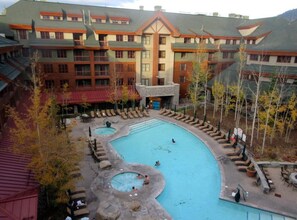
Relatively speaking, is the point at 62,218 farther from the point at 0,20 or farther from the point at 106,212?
the point at 0,20

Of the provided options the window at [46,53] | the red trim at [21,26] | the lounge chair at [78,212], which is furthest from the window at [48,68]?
the lounge chair at [78,212]

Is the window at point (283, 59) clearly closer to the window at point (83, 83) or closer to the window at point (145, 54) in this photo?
the window at point (145, 54)

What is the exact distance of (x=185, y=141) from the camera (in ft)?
104

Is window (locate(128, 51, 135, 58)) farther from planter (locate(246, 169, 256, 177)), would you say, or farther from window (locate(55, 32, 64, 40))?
planter (locate(246, 169, 256, 177))

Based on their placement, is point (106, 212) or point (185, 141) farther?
point (185, 141)

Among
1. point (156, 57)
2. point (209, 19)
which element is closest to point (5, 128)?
point (156, 57)

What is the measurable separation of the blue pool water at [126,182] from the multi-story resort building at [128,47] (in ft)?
66.7

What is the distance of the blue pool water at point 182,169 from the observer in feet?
60.3

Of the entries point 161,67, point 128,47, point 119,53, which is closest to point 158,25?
point 128,47

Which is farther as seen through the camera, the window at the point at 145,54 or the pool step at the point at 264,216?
the window at the point at 145,54

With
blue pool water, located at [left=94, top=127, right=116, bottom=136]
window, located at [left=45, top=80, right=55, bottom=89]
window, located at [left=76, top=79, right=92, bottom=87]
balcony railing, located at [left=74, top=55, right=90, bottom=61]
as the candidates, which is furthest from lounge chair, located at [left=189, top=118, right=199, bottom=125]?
window, located at [left=45, top=80, right=55, bottom=89]

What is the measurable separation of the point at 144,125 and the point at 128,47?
1656 centimetres

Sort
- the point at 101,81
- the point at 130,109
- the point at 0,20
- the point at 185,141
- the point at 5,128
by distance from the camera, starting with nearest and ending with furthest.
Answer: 1. the point at 5,128
2. the point at 185,141
3. the point at 0,20
4. the point at 130,109
5. the point at 101,81

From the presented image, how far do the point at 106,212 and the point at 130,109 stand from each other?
2640 cm
